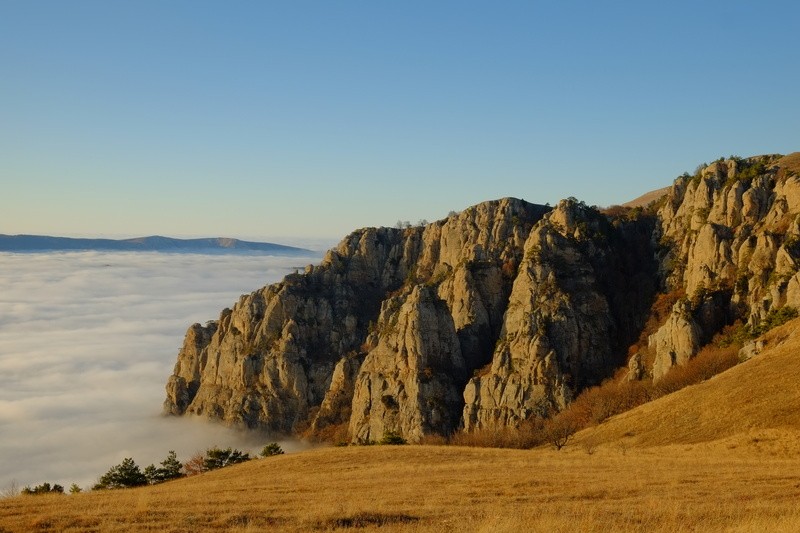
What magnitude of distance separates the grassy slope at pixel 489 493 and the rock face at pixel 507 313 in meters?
41.8

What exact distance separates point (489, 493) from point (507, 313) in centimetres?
8484

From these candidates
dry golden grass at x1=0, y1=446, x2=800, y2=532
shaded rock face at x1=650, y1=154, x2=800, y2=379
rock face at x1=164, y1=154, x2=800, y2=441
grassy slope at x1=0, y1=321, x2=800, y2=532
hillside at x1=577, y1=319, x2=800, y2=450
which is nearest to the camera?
dry golden grass at x1=0, y1=446, x2=800, y2=532

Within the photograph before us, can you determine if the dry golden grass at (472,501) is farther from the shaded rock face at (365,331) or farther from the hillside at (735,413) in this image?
the shaded rock face at (365,331)

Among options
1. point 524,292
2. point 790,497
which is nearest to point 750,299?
point 524,292

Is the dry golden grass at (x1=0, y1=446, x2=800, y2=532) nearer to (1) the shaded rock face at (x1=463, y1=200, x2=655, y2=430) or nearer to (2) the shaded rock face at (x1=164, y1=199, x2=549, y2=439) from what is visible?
(1) the shaded rock face at (x1=463, y1=200, x2=655, y2=430)

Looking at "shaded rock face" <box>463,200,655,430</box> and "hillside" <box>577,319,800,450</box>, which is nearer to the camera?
"hillside" <box>577,319,800,450</box>

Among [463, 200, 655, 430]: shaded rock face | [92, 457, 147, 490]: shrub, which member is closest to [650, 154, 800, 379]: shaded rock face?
[463, 200, 655, 430]: shaded rock face

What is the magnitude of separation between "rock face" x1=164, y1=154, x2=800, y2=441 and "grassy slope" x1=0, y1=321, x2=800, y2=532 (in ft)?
137

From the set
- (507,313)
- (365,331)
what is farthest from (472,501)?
(365,331)

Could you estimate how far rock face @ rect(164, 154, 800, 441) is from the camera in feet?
303

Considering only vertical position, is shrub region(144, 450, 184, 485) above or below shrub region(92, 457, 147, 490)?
below

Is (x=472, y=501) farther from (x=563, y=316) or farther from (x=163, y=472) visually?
(x=563, y=316)

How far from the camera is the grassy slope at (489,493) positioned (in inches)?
742

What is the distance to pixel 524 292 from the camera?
107 metres
